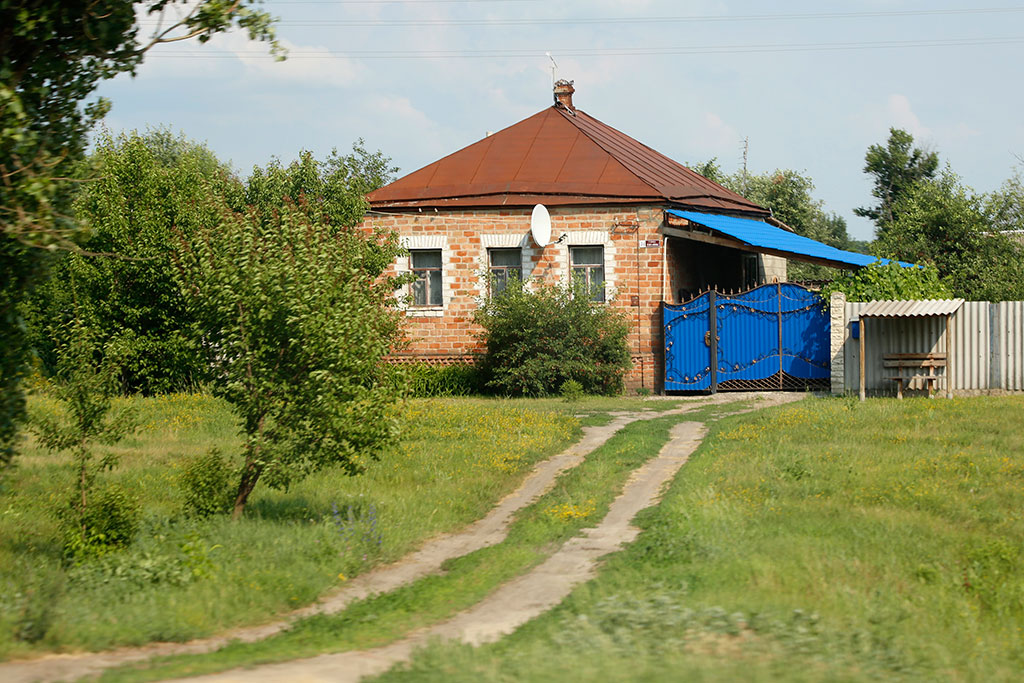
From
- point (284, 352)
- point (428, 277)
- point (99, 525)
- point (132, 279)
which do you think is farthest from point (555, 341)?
point (99, 525)

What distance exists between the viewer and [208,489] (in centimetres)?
990

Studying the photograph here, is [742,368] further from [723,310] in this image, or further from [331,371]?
[331,371]

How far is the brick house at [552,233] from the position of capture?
21266mm

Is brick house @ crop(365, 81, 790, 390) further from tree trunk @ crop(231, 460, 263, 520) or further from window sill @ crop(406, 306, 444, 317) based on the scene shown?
tree trunk @ crop(231, 460, 263, 520)

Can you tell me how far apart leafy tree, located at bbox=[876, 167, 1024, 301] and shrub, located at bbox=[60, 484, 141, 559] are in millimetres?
21351

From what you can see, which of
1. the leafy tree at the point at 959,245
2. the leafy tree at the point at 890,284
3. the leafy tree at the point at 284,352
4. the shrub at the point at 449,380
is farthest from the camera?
the leafy tree at the point at 959,245

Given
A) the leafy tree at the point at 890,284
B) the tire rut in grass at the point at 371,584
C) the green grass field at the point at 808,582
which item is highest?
the leafy tree at the point at 890,284

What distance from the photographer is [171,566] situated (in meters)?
7.95

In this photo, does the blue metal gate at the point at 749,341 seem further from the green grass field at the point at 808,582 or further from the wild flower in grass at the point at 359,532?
the wild flower in grass at the point at 359,532

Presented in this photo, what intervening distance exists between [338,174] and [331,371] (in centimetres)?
1444

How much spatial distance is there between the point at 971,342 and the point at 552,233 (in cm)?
870

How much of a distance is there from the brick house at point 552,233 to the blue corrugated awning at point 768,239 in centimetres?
20

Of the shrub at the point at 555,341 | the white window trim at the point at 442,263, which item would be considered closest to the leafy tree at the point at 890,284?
the shrub at the point at 555,341

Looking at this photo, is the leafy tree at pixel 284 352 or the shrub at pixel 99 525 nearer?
the shrub at pixel 99 525
